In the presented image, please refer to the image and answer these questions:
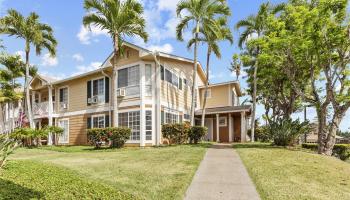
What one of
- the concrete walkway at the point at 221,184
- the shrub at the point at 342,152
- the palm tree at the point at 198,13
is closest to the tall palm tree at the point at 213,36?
the palm tree at the point at 198,13

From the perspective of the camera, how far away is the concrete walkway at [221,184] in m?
6.16

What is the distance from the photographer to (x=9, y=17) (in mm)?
21250

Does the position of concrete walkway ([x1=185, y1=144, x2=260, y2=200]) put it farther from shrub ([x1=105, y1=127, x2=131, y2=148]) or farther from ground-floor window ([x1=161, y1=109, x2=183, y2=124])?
ground-floor window ([x1=161, y1=109, x2=183, y2=124])

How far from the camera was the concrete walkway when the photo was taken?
616 cm

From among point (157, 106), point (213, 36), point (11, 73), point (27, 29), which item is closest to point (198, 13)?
point (213, 36)

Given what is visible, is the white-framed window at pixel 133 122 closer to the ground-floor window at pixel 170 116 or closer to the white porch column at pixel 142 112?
the white porch column at pixel 142 112

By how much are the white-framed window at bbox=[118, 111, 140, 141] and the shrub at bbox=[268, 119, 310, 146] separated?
8.82 metres

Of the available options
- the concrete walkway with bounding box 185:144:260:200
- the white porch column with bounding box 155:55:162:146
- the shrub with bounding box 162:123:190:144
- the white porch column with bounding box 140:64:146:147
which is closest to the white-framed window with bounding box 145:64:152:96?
the white porch column with bounding box 140:64:146:147

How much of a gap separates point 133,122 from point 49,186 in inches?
511

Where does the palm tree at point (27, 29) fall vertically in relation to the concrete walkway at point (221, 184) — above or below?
above

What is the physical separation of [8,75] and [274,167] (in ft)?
87.7

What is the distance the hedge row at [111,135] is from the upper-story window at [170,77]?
5.41m

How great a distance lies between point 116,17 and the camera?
17031 millimetres

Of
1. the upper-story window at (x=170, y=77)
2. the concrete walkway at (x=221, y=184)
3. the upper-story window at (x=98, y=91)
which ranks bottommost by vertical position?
the concrete walkway at (x=221, y=184)
